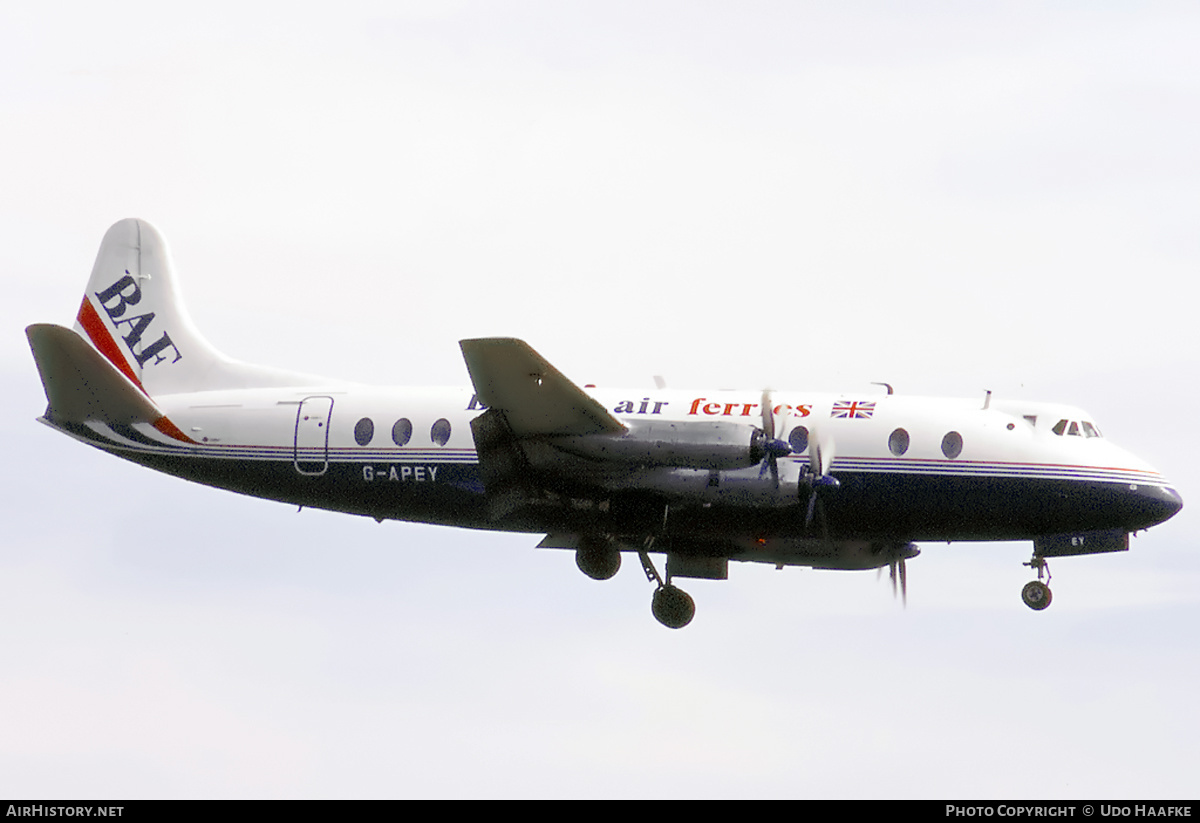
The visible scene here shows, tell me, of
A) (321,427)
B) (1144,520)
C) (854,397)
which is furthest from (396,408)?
(1144,520)

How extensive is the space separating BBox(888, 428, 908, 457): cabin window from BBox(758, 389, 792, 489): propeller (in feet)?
6.51

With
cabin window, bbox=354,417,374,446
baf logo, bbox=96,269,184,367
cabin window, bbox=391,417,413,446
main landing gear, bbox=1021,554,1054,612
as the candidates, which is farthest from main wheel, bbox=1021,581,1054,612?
baf logo, bbox=96,269,184,367

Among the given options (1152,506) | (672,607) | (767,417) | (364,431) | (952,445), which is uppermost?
(364,431)

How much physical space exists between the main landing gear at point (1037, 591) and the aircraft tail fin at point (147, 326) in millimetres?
15195

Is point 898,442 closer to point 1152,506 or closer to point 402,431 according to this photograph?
point 1152,506

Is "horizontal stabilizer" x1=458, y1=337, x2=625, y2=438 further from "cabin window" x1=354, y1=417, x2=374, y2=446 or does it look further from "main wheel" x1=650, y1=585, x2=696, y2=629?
"main wheel" x1=650, y1=585, x2=696, y2=629

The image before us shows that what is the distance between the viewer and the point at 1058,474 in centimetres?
2756

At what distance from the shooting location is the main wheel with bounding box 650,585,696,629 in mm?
30156

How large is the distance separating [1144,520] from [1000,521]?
2.60 m

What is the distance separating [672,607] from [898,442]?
5.60 metres

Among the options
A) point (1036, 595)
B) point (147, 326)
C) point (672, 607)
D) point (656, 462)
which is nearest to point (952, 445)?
point (1036, 595)

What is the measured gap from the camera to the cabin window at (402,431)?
2969cm

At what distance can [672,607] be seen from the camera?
30156 mm
